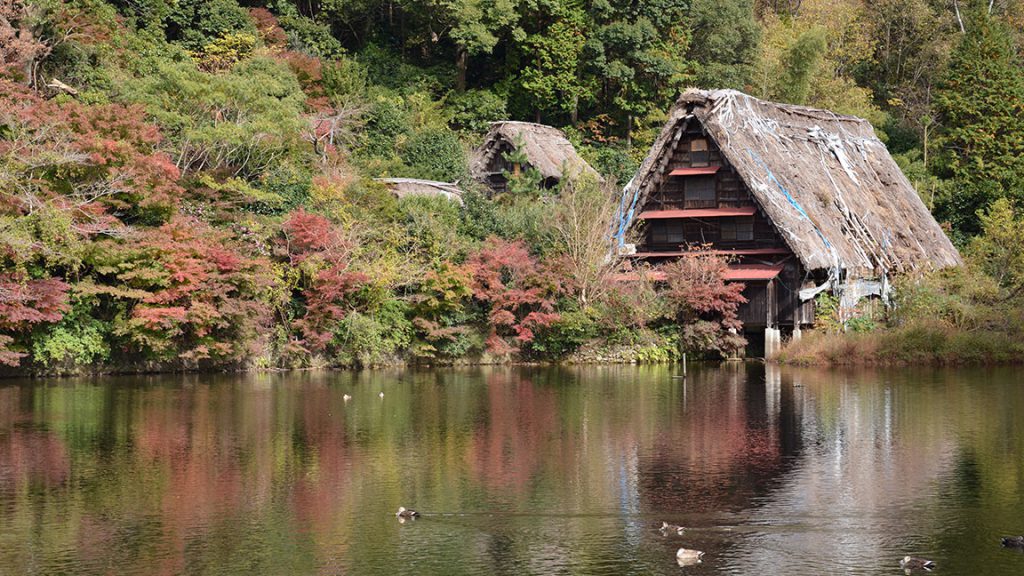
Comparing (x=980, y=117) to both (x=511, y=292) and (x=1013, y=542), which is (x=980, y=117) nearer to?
(x=511, y=292)

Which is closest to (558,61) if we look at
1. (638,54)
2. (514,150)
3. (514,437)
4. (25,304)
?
(638,54)

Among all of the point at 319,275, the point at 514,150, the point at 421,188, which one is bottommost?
the point at 319,275

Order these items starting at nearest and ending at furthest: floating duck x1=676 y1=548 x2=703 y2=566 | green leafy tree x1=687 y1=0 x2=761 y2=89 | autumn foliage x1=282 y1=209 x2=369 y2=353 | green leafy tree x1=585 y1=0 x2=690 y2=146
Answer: floating duck x1=676 y1=548 x2=703 y2=566 → autumn foliage x1=282 y1=209 x2=369 y2=353 → green leafy tree x1=585 y1=0 x2=690 y2=146 → green leafy tree x1=687 y1=0 x2=761 y2=89

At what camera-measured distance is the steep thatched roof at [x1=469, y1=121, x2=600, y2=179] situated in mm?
48031

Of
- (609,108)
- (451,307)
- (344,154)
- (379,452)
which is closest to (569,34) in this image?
(609,108)

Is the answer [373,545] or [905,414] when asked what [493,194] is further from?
[373,545]

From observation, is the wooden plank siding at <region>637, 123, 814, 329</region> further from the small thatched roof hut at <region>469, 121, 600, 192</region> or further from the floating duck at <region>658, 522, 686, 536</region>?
the floating duck at <region>658, 522, 686, 536</region>

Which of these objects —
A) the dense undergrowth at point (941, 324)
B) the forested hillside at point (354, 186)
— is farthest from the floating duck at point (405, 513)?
the dense undergrowth at point (941, 324)

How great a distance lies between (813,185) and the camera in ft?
137

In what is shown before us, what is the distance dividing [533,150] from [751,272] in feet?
40.2

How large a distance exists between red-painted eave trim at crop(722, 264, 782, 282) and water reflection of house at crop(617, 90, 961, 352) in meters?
0.04

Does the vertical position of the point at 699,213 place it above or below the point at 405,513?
above

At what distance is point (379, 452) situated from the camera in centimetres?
2159

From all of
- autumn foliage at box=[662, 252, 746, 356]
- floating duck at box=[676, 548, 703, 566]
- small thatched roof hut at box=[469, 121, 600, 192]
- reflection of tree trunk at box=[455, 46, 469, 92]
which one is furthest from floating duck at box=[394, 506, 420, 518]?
reflection of tree trunk at box=[455, 46, 469, 92]
